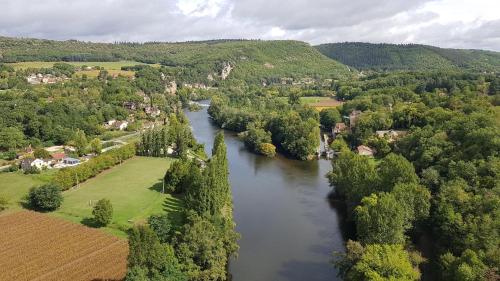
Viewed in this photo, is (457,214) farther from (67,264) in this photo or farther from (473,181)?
(67,264)

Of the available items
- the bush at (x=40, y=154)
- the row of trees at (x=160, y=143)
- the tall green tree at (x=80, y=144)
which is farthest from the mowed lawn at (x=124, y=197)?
the bush at (x=40, y=154)

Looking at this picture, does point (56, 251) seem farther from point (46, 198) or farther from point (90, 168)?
point (90, 168)

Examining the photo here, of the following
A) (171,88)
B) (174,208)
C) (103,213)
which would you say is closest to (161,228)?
(103,213)

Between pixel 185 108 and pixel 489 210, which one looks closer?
pixel 489 210

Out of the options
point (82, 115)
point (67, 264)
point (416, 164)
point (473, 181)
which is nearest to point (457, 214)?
point (473, 181)

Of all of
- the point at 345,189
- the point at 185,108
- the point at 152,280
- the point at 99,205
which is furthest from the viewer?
the point at 185,108
